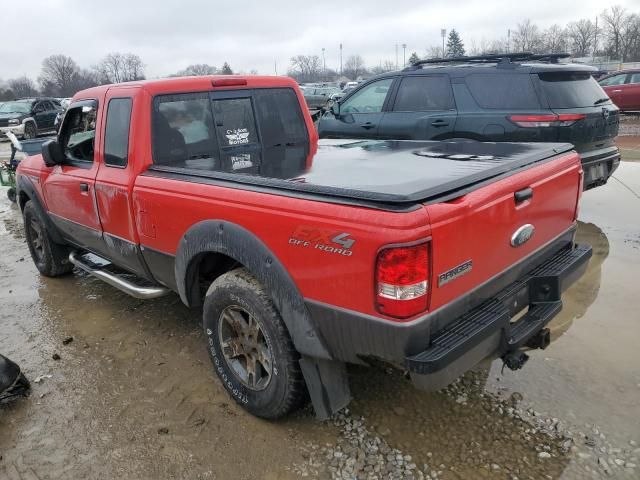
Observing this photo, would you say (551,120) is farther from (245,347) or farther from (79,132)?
(79,132)

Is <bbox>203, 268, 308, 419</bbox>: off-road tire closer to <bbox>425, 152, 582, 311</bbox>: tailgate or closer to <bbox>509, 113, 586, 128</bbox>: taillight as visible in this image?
<bbox>425, 152, 582, 311</bbox>: tailgate

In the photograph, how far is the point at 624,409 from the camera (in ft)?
9.57

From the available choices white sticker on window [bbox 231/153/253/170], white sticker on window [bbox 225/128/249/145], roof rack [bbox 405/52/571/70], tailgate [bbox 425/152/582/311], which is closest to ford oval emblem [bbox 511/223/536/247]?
tailgate [bbox 425/152/582/311]

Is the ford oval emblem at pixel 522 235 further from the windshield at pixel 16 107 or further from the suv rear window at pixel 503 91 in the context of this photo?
the windshield at pixel 16 107

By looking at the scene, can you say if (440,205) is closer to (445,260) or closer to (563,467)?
(445,260)

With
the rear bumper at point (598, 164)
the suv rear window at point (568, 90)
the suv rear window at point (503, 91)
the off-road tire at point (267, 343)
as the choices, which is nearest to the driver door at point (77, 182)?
the off-road tire at point (267, 343)

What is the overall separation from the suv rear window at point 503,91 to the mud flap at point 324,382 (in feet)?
14.7

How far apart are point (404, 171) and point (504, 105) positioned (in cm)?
379

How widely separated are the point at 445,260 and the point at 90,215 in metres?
2.92

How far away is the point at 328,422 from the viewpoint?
9.72 ft

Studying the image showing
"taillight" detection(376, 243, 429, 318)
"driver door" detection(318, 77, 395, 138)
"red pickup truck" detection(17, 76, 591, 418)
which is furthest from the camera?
"driver door" detection(318, 77, 395, 138)

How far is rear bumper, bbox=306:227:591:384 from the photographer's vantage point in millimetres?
2146

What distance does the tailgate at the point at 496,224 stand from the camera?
218 cm

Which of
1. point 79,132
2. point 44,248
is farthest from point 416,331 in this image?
point 44,248
